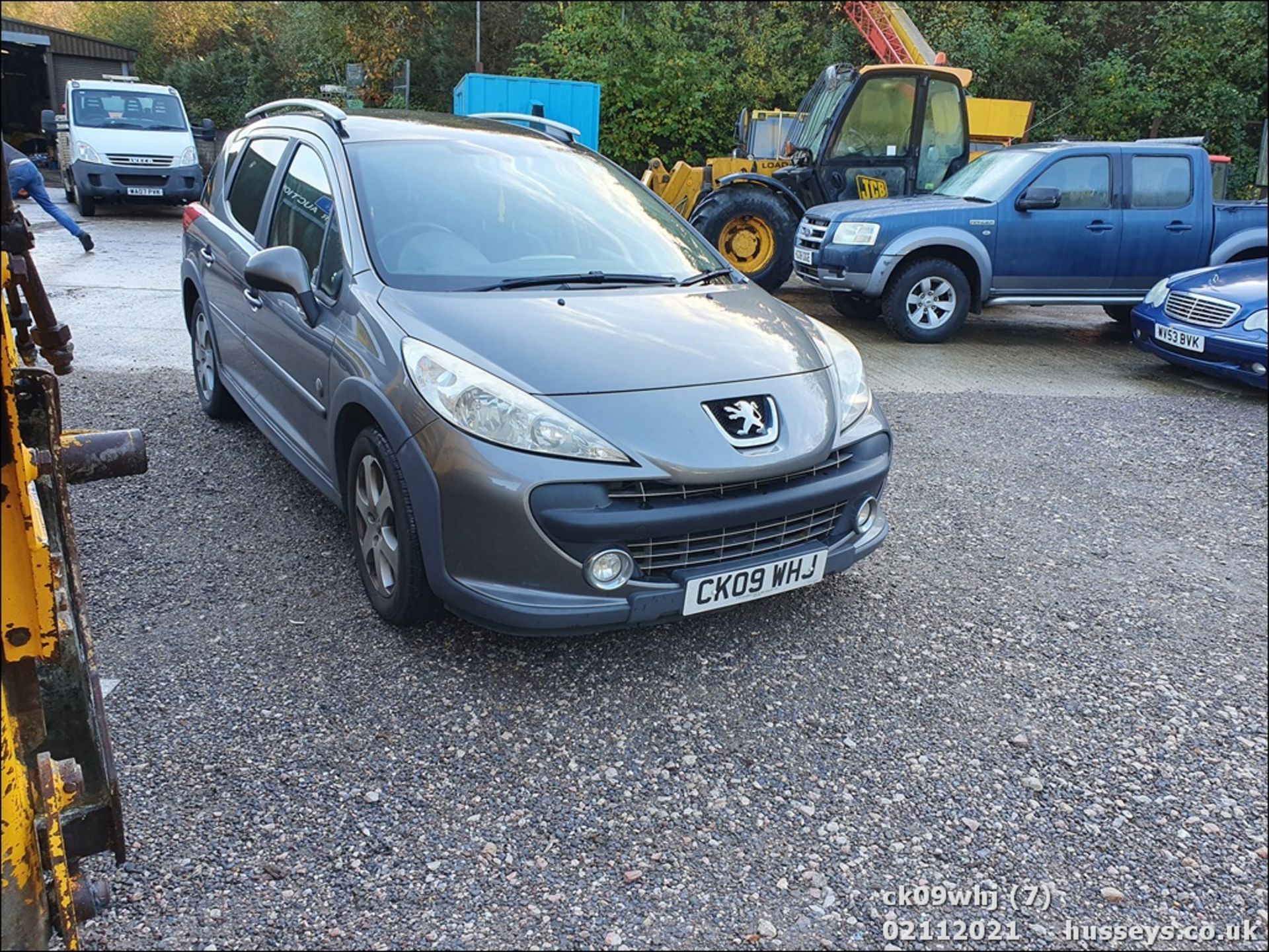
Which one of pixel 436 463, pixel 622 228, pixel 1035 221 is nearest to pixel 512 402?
pixel 436 463

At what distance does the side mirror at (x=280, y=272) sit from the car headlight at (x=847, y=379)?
6.17ft

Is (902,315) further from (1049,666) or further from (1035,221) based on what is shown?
(1049,666)

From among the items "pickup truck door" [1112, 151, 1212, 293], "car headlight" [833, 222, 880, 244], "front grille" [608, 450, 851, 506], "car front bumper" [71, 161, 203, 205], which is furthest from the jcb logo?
"car front bumper" [71, 161, 203, 205]

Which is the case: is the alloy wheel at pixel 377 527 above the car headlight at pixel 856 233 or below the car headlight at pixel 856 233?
below

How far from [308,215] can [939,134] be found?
324 inches

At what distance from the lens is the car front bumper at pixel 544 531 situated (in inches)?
110

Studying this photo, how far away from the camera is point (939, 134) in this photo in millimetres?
10320

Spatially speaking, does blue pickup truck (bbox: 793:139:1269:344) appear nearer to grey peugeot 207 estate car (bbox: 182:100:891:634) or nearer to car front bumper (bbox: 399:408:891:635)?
grey peugeot 207 estate car (bbox: 182:100:891:634)

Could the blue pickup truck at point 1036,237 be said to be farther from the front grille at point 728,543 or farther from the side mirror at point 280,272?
the side mirror at point 280,272

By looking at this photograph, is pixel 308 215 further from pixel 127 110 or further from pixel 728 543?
pixel 127 110

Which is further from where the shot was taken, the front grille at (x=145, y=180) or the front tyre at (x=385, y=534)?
the front grille at (x=145, y=180)

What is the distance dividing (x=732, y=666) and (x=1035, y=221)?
6959 mm

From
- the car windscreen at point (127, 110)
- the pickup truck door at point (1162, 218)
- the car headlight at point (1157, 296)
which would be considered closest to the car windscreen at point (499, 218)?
the car headlight at point (1157, 296)

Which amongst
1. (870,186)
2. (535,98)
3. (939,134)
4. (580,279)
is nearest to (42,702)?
(580,279)
